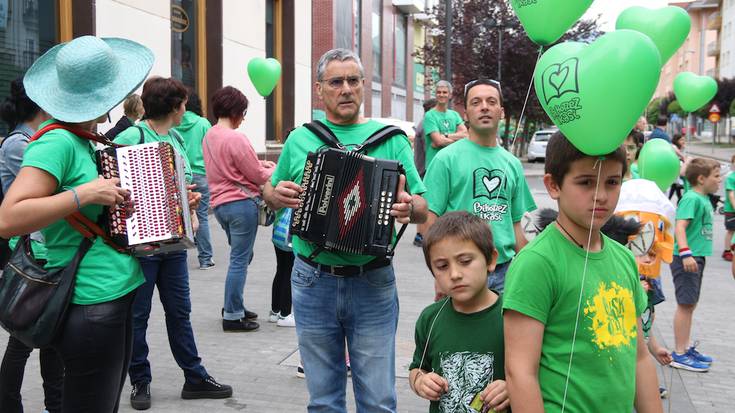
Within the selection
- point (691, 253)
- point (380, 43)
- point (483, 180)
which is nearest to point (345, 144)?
point (483, 180)

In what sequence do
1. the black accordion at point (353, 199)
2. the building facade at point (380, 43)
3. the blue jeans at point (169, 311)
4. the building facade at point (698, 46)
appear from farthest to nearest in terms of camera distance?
the building facade at point (698, 46), the building facade at point (380, 43), the blue jeans at point (169, 311), the black accordion at point (353, 199)

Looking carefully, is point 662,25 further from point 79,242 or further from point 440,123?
point 440,123

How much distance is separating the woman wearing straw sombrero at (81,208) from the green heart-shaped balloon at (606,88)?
5.74ft

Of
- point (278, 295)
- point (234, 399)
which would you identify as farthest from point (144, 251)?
point (278, 295)

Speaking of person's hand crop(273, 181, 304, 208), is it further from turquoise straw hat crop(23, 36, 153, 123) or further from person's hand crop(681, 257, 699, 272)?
person's hand crop(681, 257, 699, 272)

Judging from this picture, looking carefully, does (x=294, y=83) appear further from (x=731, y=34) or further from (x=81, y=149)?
(x=731, y=34)

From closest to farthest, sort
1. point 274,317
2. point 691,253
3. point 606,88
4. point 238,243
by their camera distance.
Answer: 1. point 606,88
2. point 691,253
3. point 238,243
4. point 274,317

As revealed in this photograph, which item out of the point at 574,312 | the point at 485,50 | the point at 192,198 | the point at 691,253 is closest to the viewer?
the point at 574,312

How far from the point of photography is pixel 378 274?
3.32m

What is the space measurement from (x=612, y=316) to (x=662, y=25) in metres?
3.13

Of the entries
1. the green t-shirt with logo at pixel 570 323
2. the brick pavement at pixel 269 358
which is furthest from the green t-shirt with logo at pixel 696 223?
the green t-shirt with logo at pixel 570 323

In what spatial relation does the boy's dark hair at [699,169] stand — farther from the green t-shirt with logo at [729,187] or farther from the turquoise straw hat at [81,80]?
the turquoise straw hat at [81,80]

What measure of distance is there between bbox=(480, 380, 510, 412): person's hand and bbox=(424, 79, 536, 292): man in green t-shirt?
6.46ft

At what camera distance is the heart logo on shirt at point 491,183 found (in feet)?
14.6
